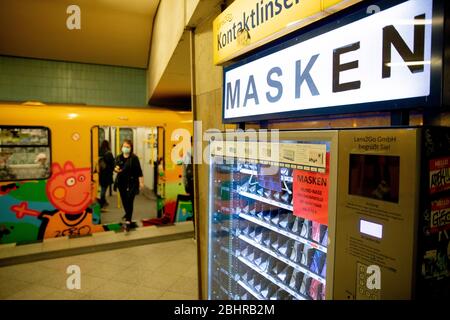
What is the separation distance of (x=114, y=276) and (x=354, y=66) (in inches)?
168

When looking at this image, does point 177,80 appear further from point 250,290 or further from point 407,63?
point 407,63

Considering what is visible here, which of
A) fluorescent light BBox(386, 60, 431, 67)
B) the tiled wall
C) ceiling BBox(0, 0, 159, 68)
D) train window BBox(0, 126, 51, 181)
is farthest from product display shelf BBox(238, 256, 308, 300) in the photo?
the tiled wall

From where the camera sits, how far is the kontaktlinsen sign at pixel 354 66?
103 cm

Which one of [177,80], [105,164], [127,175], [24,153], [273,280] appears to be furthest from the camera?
[105,164]

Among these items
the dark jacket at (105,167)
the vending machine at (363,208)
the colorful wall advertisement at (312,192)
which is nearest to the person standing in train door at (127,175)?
the dark jacket at (105,167)

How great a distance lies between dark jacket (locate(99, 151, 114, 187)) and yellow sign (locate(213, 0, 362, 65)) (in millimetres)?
5223

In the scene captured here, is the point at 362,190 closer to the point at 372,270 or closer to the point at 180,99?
the point at 372,270

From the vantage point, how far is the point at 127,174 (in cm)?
633

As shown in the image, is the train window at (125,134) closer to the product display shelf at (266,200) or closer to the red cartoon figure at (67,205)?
the red cartoon figure at (67,205)

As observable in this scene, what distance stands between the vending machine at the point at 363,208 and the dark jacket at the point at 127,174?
4.92 m

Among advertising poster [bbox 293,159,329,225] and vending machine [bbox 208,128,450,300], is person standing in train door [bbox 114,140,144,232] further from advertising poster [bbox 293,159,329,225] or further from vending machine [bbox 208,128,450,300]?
advertising poster [bbox 293,159,329,225]

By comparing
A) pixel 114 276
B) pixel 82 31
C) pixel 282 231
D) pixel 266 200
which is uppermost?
pixel 82 31

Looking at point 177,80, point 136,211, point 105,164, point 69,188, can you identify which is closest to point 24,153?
point 69,188
